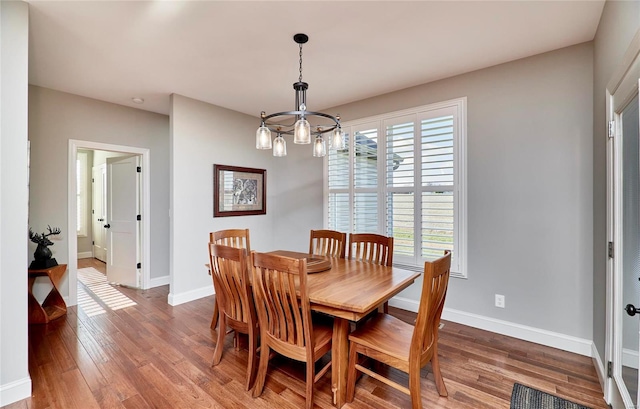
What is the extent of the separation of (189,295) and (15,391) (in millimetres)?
1947

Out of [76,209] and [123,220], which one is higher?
[76,209]

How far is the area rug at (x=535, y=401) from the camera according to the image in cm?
185

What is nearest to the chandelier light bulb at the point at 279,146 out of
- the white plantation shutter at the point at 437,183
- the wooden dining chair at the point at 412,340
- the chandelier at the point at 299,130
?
the chandelier at the point at 299,130

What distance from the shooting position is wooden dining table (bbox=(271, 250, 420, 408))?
168cm

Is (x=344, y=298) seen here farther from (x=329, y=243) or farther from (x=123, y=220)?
(x=123, y=220)

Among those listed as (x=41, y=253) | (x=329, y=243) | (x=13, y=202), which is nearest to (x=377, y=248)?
(x=329, y=243)

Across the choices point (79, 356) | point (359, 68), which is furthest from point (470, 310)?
point (79, 356)

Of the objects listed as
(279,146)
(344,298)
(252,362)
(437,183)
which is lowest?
(252,362)

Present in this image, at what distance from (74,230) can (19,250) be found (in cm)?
208

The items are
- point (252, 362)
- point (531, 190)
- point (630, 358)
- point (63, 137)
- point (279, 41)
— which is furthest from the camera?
point (63, 137)

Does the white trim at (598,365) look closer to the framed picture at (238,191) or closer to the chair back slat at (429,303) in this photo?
the chair back slat at (429,303)

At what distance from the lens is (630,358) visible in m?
1.55

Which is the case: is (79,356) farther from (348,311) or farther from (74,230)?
(348,311)

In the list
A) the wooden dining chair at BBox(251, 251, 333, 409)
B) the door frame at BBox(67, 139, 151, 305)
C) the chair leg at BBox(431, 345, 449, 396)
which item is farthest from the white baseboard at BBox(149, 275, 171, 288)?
the chair leg at BBox(431, 345, 449, 396)
